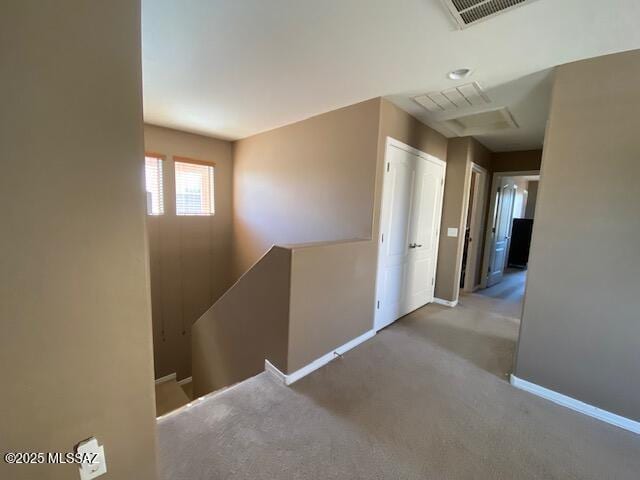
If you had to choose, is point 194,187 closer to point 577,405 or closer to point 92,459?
point 92,459

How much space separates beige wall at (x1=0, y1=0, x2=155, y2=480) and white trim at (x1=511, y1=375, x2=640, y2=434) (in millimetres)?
2690

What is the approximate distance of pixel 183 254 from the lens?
→ 4.45 metres

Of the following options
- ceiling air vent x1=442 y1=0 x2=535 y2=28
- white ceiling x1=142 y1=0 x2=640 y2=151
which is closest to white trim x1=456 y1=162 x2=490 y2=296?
white ceiling x1=142 y1=0 x2=640 y2=151

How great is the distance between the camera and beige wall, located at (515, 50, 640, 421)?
1.75 metres

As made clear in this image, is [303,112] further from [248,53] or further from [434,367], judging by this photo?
[434,367]

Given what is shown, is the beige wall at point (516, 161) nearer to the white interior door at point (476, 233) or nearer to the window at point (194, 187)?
the white interior door at point (476, 233)

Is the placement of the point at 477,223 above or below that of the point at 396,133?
below

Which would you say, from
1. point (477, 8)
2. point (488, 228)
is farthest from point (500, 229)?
point (477, 8)

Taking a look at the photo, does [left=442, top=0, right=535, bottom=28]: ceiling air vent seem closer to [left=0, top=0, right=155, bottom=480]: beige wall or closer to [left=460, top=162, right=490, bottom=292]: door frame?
[left=0, top=0, right=155, bottom=480]: beige wall

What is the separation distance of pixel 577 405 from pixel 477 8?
8.86 feet

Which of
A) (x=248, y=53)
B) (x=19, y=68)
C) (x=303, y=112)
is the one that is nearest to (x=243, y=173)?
(x=303, y=112)

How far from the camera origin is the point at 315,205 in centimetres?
331

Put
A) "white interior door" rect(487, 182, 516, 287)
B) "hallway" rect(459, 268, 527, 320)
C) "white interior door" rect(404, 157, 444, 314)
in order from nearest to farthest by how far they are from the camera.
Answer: "white interior door" rect(404, 157, 444, 314) < "hallway" rect(459, 268, 527, 320) < "white interior door" rect(487, 182, 516, 287)

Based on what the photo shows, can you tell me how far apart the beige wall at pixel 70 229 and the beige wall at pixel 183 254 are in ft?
11.5
